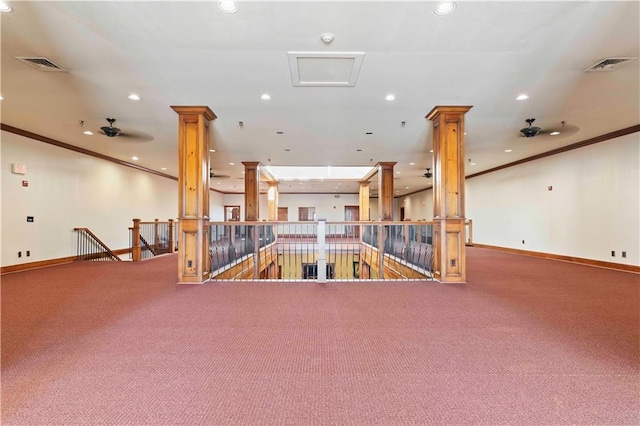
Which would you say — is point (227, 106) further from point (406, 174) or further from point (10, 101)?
point (406, 174)

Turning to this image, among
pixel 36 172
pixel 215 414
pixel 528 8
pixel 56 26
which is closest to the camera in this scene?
pixel 215 414

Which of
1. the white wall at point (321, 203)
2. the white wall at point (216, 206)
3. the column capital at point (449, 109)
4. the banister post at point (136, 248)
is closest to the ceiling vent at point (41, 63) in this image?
the banister post at point (136, 248)

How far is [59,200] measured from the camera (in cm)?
714

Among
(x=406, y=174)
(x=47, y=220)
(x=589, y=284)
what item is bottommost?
(x=589, y=284)

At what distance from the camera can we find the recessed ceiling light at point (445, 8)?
255 centimetres

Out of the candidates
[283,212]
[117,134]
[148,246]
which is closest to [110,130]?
[117,134]

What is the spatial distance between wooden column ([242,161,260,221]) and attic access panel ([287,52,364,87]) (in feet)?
19.2

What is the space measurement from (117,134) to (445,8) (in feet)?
18.6

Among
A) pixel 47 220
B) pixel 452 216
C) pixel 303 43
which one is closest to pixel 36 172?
pixel 47 220

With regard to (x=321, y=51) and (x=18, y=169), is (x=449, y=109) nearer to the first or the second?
(x=321, y=51)

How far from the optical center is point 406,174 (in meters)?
12.1

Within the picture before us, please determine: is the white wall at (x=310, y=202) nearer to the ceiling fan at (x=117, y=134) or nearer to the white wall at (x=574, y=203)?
the white wall at (x=574, y=203)

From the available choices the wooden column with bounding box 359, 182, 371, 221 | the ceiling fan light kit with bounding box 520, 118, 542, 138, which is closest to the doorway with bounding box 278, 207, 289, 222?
the wooden column with bounding box 359, 182, 371, 221

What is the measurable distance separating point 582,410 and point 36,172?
967 cm
